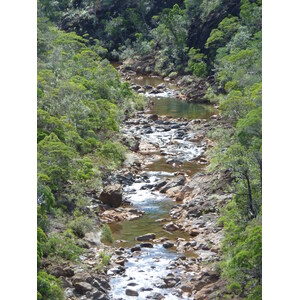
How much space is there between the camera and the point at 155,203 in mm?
30828

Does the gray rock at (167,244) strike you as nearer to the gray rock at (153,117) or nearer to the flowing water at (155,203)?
the flowing water at (155,203)

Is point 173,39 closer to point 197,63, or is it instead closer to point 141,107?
point 197,63

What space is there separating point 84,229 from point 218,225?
622cm

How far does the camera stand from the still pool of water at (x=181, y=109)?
52531 mm

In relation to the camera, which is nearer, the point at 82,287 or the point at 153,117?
the point at 82,287

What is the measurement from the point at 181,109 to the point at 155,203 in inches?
1010

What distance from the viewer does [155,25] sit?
9075 centimetres

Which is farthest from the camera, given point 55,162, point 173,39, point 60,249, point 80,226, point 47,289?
point 173,39

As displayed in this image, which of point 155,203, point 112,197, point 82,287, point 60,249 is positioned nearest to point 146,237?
point 112,197

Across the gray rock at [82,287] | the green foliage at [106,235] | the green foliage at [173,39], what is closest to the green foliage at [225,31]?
the green foliage at [173,39]

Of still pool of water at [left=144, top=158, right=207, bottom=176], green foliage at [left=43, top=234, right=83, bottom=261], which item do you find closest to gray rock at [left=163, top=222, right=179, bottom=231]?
green foliage at [left=43, top=234, right=83, bottom=261]

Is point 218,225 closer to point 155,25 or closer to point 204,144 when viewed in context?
point 204,144

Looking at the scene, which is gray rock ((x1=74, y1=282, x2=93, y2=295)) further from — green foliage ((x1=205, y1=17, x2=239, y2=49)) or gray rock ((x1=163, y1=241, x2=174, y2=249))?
green foliage ((x1=205, y1=17, x2=239, y2=49))
